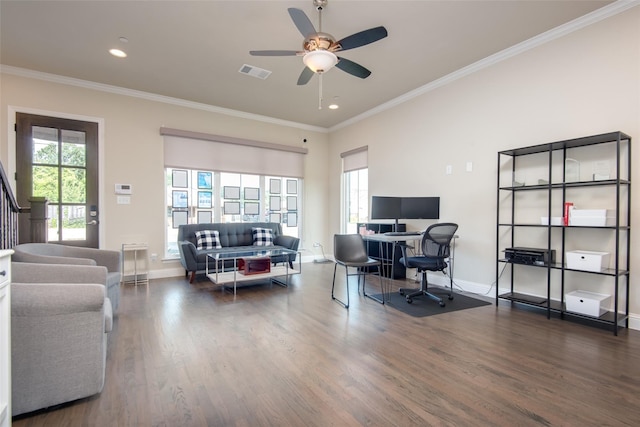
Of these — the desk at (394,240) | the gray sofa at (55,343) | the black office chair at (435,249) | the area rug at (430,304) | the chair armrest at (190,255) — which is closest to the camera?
the gray sofa at (55,343)

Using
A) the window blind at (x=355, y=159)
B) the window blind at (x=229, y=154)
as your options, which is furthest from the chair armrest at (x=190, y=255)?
the window blind at (x=355, y=159)

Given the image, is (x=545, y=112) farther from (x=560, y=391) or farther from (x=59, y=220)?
(x=59, y=220)

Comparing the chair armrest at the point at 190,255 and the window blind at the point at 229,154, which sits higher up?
the window blind at the point at 229,154

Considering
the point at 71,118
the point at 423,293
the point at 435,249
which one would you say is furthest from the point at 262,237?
the point at 71,118

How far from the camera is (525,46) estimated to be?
3402 millimetres

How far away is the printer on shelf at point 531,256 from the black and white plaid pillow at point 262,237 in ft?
12.1

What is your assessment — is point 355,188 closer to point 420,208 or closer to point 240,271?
point 420,208

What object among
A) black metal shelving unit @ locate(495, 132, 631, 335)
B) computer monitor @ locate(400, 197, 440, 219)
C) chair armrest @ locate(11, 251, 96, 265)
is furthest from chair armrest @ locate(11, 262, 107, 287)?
black metal shelving unit @ locate(495, 132, 631, 335)

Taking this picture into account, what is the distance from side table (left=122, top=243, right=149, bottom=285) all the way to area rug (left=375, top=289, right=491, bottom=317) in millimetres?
3599

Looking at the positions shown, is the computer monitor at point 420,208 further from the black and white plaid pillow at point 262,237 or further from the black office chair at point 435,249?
the black and white plaid pillow at point 262,237

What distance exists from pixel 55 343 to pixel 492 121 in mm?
4584

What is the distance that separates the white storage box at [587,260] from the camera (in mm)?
2719

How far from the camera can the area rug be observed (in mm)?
3260

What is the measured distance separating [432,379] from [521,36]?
3589mm
